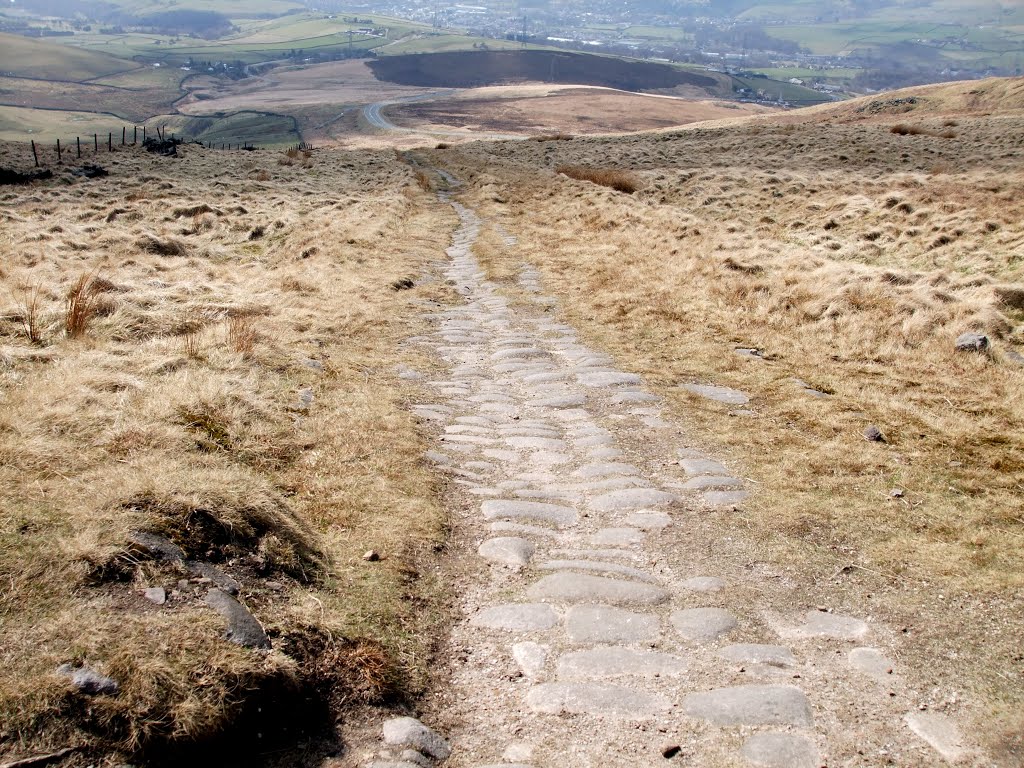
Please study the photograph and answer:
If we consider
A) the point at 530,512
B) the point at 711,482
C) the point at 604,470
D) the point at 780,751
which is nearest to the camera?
the point at 780,751

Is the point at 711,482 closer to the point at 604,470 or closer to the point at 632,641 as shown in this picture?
the point at 604,470

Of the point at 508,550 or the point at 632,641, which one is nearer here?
the point at 632,641

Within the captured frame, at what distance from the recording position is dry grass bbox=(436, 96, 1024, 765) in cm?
581

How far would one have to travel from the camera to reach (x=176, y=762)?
3643 millimetres

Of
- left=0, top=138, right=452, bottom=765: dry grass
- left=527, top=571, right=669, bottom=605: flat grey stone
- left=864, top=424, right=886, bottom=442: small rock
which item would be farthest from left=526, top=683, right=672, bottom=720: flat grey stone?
left=864, top=424, right=886, bottom=442: small rock

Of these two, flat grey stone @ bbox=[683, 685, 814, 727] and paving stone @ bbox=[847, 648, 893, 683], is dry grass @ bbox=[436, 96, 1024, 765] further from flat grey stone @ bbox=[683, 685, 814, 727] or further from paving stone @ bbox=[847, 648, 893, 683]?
flat grey stone @ bbox=[683, 685, 814, 727]

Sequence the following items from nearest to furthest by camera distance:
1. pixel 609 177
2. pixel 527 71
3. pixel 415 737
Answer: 1. pixel 415 737
2. pixel 609 177
3. pixel 527 71

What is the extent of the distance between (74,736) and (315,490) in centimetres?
336

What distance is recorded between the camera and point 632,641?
16.6 ft

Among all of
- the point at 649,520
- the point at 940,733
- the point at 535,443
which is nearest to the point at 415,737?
the point at 940,733

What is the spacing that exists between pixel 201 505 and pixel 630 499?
3939 mm

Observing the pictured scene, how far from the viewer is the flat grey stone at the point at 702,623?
514 cm

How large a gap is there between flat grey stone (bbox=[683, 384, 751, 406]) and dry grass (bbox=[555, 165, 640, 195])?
20853mm

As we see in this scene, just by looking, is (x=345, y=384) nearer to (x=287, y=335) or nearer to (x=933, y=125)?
(x=287, y=335)
